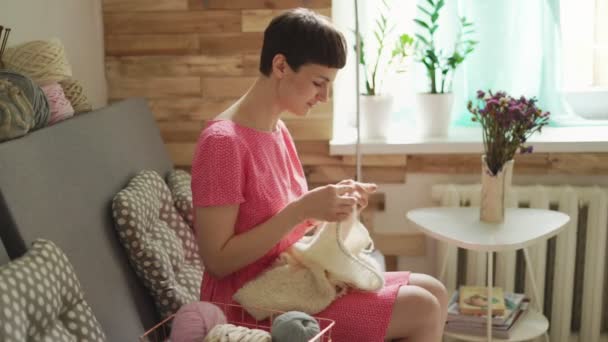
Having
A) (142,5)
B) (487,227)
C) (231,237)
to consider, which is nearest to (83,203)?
(231,237)

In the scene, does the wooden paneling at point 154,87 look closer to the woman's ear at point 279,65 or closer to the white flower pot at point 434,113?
the white flower pot at point 434,113

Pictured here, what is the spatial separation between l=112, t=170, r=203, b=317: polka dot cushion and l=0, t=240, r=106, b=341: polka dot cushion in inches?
12.4

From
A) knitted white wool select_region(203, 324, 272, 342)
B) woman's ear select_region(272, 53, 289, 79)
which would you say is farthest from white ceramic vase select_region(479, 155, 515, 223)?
knitted white wool select_region(203, 324, 272, 342)

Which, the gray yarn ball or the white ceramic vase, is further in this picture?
the white ceramic vase

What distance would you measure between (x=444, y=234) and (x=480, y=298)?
1.12 ft

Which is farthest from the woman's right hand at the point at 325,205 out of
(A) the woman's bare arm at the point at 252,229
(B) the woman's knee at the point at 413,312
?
(B) the woman's knee at the point at 413,312

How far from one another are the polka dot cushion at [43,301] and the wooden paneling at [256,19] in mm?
1224

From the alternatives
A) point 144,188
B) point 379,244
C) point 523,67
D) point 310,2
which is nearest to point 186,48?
point 310,2

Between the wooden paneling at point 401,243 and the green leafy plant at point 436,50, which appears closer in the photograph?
the green leafy plant at point 436,50

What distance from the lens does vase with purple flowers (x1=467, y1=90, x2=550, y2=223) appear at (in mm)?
2143

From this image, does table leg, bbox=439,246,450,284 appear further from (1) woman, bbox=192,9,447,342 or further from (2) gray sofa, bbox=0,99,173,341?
(2) gray sofa, bbox=0,99,173,341

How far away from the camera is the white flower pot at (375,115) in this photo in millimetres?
2570

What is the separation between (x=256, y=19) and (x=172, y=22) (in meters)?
0.28

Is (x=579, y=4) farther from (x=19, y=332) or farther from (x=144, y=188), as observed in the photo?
(x=19, y=332)
